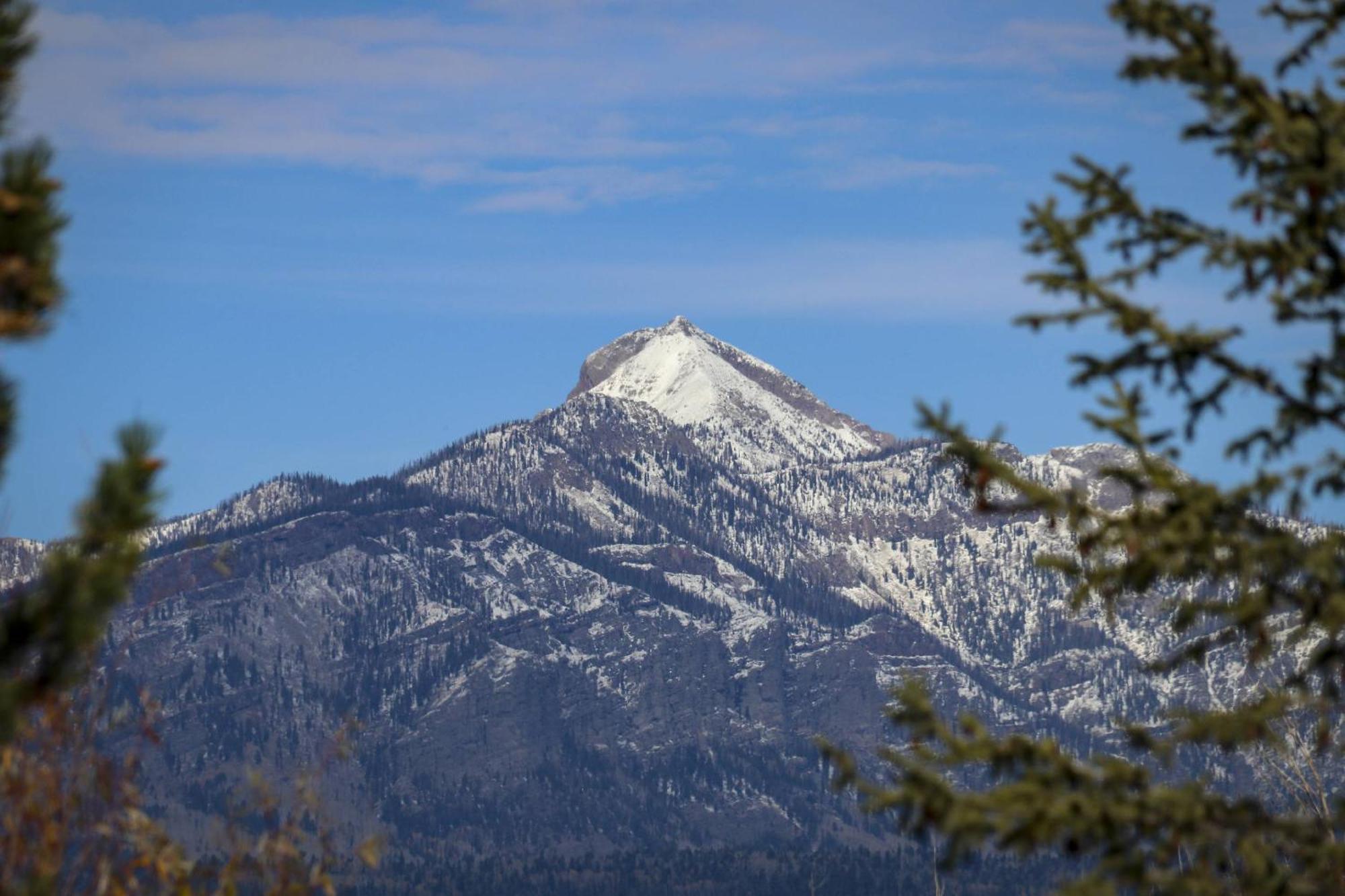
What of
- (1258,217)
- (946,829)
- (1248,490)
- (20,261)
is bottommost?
(946,829)

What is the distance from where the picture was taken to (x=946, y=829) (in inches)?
738

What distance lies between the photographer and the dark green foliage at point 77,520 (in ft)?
48.1

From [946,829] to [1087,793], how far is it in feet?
5.63

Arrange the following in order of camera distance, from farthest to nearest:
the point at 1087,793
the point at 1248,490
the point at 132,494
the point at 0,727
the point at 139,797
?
the point at 1248,490, the point at 1087,793, the point at 139,797, the point at 132,494, the point at 0,727

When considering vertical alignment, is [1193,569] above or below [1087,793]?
above

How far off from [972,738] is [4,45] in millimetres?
12104

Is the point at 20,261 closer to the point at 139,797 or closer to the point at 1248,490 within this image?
the point at 139,797

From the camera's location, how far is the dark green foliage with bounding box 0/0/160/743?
14.7 meters

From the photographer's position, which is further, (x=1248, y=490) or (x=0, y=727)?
(x=1248, y=490)

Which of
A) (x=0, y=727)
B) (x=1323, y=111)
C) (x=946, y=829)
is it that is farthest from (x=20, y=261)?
(x=1323, y=111)

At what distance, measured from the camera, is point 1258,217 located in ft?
69.9

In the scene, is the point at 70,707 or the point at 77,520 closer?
the point at 77,520

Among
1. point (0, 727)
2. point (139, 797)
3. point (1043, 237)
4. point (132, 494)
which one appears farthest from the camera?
point (1043, 237)

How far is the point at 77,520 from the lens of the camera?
595 inches
